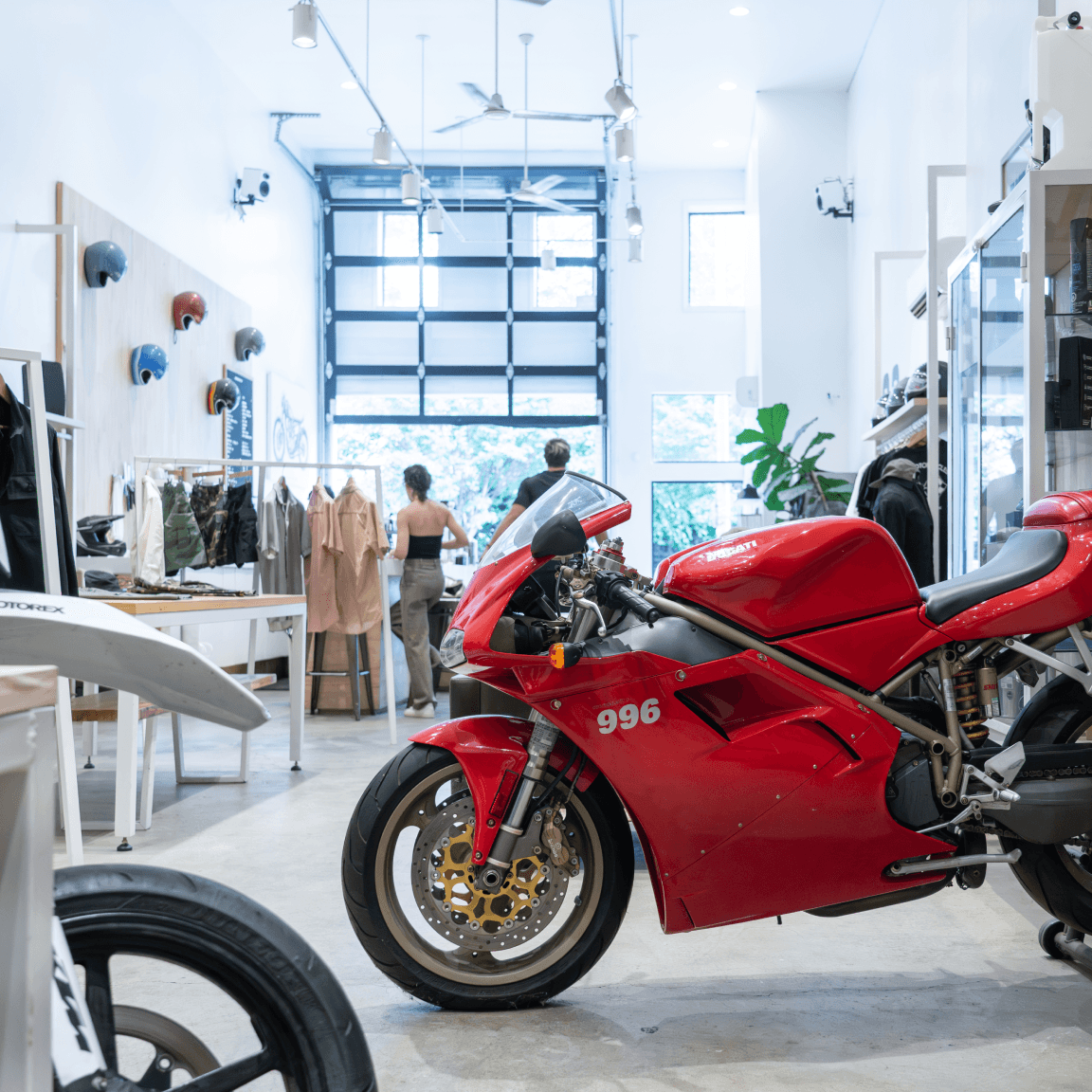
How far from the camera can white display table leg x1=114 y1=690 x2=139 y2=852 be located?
338 cm

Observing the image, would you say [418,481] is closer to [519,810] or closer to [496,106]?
[496,106]

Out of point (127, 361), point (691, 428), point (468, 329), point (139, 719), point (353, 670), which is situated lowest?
point (353, 670)

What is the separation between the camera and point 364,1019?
2.11m

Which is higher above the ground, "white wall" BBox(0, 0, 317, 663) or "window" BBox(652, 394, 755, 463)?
"white wall" BBox(0, 0, 317, 663)

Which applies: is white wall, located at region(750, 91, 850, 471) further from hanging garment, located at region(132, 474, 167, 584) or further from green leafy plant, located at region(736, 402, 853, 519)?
hanging garment, located at region(132, 474, 167, 584)

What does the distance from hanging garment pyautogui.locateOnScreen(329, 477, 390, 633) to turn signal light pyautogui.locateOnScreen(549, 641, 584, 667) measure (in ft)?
14.7

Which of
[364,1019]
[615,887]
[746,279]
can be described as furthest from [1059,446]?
[746,279]

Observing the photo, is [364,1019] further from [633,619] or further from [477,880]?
[633,619]

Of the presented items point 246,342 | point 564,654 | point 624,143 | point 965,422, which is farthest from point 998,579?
point 246,342

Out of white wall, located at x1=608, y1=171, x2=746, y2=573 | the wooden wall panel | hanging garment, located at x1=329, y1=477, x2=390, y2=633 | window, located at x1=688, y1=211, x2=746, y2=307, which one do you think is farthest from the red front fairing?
window, located at x1=688, y1=211, x2=746, y2=307

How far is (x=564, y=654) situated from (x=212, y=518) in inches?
206

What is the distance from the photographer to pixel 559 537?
192 centimetres

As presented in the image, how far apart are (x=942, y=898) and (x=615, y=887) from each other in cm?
132

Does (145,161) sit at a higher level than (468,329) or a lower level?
higher
